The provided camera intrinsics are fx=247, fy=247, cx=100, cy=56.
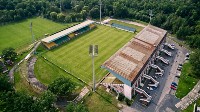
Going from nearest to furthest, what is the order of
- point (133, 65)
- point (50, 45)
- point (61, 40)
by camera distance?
point (133, 65) → point (50, 45) → point (61, 40)

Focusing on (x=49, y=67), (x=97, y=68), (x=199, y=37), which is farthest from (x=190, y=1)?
(x=49, y=67)

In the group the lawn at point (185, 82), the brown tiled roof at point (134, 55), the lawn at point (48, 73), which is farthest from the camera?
the lawn at point (48, 73)

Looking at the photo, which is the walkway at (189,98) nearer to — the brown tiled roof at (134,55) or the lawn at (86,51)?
the brown tiled roof at (134,55)

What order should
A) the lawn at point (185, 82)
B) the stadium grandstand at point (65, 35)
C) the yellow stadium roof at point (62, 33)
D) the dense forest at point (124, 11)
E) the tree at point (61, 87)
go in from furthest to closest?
the dense forest at point (124, 11)
the yellow stadium roof at point (62, 33)
the stadium grandstand at point (65, 35)
the lawn at point (185, 82)
the tree at point (61, 87)

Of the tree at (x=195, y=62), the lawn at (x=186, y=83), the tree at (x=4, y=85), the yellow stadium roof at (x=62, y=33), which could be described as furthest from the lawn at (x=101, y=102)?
the yellow stadium roof at (x=62, y=33)

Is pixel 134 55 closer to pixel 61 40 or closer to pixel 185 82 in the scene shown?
pixel 185 82

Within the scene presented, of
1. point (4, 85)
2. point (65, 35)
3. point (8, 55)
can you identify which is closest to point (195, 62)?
point (65, 35)

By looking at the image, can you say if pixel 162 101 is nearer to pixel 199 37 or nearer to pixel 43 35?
pixel 199 37
